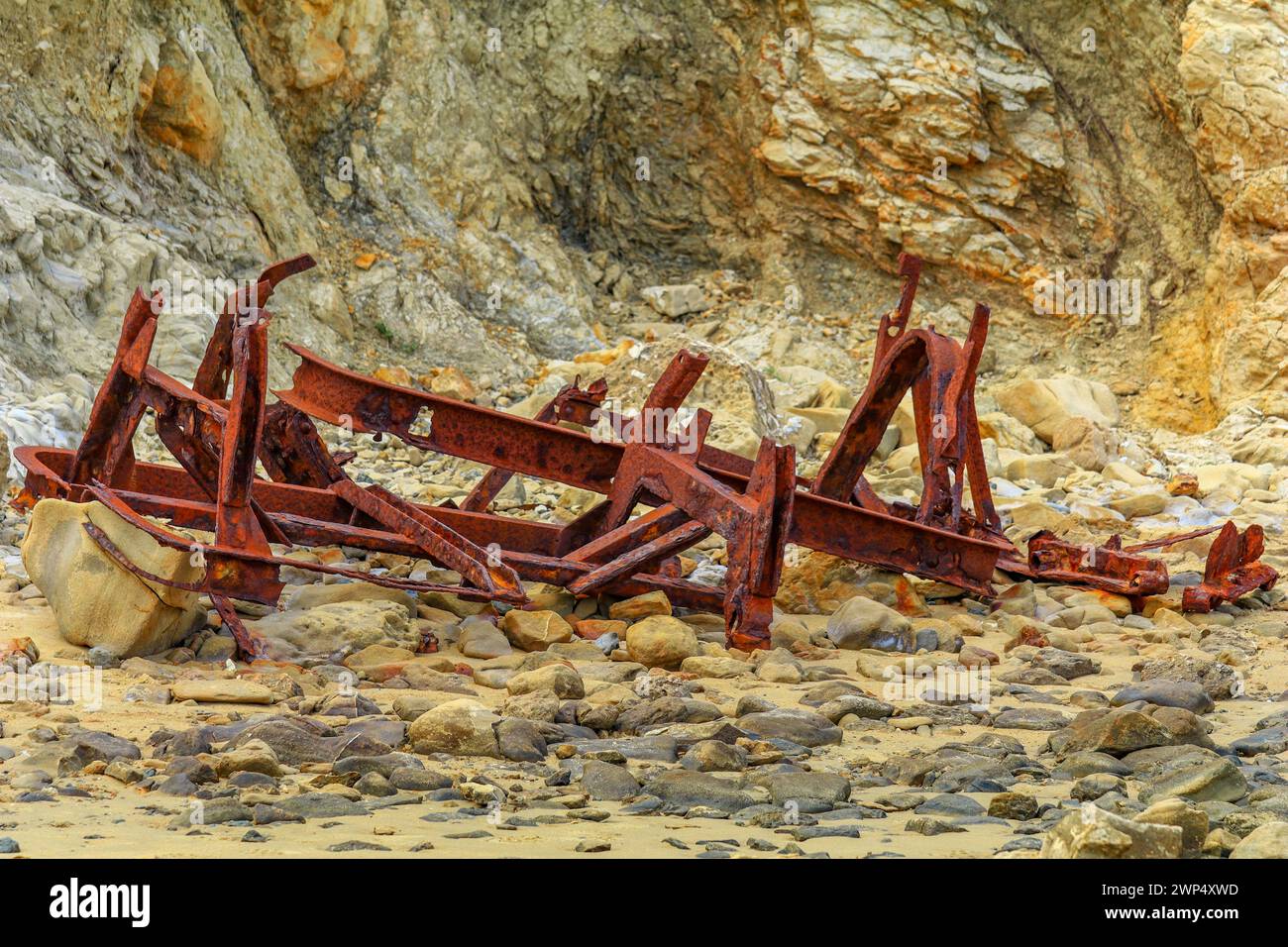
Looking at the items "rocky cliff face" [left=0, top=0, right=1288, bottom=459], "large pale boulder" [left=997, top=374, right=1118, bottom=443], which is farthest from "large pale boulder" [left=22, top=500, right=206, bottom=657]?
"large pale boulder" [left=997, top=374, right=1118, bottom=443]

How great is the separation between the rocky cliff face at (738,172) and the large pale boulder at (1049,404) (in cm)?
178

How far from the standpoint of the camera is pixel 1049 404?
1257 cm

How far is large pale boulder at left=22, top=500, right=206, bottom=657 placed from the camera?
4609 mm

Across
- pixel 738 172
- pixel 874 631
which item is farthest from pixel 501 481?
pixel 738 172

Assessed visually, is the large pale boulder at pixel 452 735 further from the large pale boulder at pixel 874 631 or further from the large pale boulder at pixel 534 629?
the large pale boulder at pixel 874 631

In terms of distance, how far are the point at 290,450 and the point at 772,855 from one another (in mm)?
3967

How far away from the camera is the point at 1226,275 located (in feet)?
48.5

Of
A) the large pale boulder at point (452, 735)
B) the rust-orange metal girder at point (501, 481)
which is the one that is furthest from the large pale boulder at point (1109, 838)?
the rust-orange metal girder at point (501, 481)

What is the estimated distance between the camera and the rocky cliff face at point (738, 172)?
13812mm

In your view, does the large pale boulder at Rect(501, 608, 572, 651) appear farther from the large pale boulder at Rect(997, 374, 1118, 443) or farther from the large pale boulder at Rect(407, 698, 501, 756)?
the large pale boulder at Rect(997, 374, 1118, 443)

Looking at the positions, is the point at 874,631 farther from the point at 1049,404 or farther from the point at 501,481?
the point at 1049,404

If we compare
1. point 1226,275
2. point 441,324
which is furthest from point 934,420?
point 1226,275

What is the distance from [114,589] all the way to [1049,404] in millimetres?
9630

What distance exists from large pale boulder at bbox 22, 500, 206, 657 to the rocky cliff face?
793 centimetres
